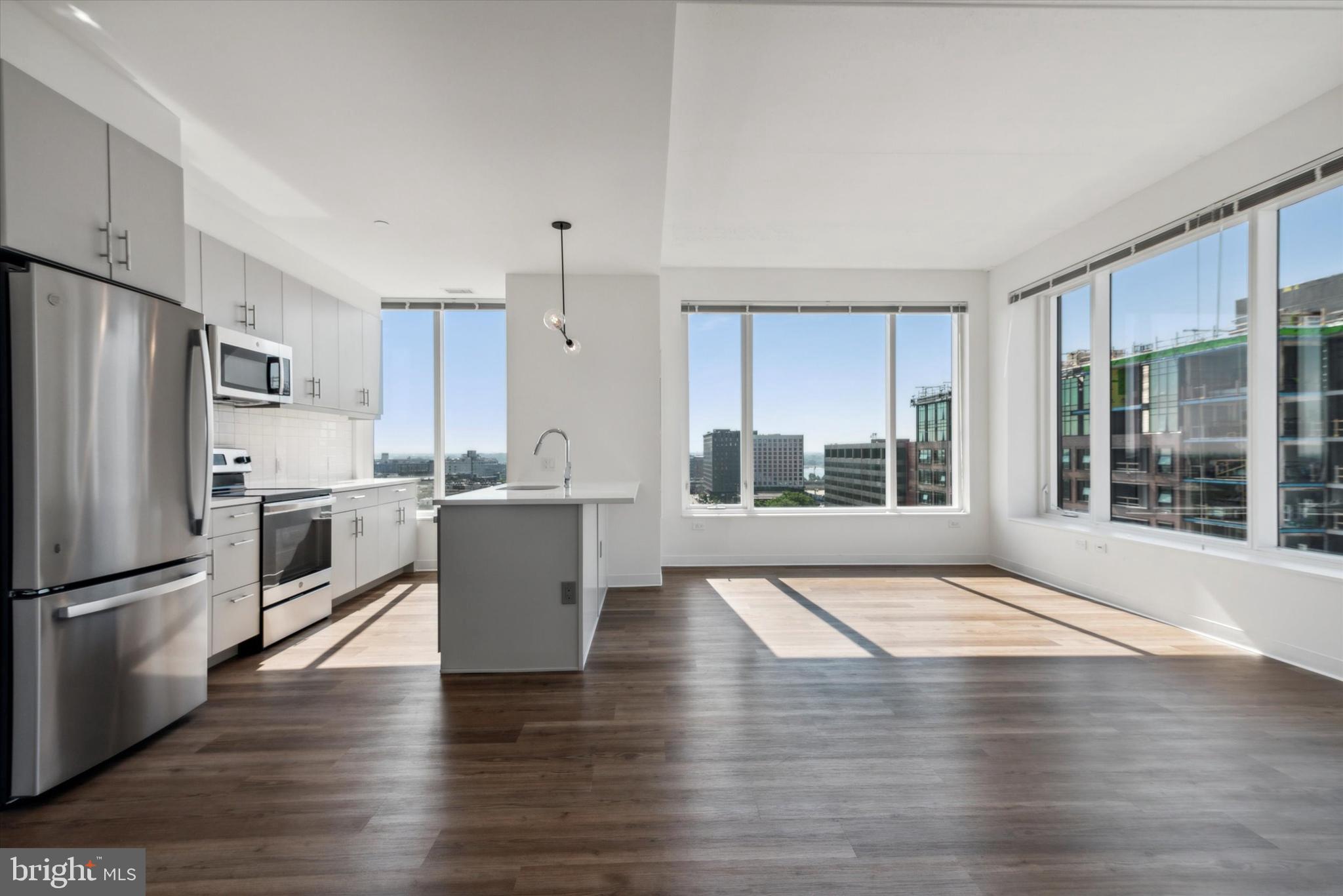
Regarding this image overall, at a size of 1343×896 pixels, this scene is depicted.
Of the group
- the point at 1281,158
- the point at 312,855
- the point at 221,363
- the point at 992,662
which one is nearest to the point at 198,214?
the point at 221,363

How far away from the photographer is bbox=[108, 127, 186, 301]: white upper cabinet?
2.32 meters

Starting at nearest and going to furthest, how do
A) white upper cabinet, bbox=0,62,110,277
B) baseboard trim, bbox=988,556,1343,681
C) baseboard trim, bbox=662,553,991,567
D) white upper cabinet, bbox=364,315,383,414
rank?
white upper cabinet, bbox=0,62,110,277 → baseboard trim, bbox=988,556,1343,681 → white upper cabinet, bbox=364,315,383,414 → baseboard trim, bbox=662,553,991,567

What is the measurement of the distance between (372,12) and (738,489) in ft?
15.8

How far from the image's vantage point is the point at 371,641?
12.1ft

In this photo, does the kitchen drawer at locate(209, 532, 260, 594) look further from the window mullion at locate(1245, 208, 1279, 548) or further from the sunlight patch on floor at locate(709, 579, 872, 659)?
the window mullion at locate(1245, 208, 1279, 548)

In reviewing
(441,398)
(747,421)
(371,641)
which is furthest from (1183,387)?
(441,398)

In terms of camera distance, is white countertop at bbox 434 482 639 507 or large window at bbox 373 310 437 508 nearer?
white countertop at bbox 434 482 639 507

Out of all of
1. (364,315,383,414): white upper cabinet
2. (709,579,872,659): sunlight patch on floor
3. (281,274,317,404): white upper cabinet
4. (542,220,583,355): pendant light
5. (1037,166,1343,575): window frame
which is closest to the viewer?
(1037,166,1343,575): window frame

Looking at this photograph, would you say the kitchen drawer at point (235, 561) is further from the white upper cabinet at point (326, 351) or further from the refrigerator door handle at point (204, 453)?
the white upper cabinet at point (326, 351)

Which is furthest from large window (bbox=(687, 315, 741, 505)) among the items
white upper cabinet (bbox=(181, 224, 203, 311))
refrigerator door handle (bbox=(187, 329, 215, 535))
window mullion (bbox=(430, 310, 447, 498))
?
refrigerator door handle (bbox=(187, 329, 215, 535))

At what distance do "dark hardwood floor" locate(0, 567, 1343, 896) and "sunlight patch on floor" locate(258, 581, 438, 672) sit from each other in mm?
33

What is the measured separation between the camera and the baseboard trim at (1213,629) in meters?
3.02

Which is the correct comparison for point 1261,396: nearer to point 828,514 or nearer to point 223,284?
point 828,514

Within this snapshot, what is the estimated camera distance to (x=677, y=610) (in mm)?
4277
